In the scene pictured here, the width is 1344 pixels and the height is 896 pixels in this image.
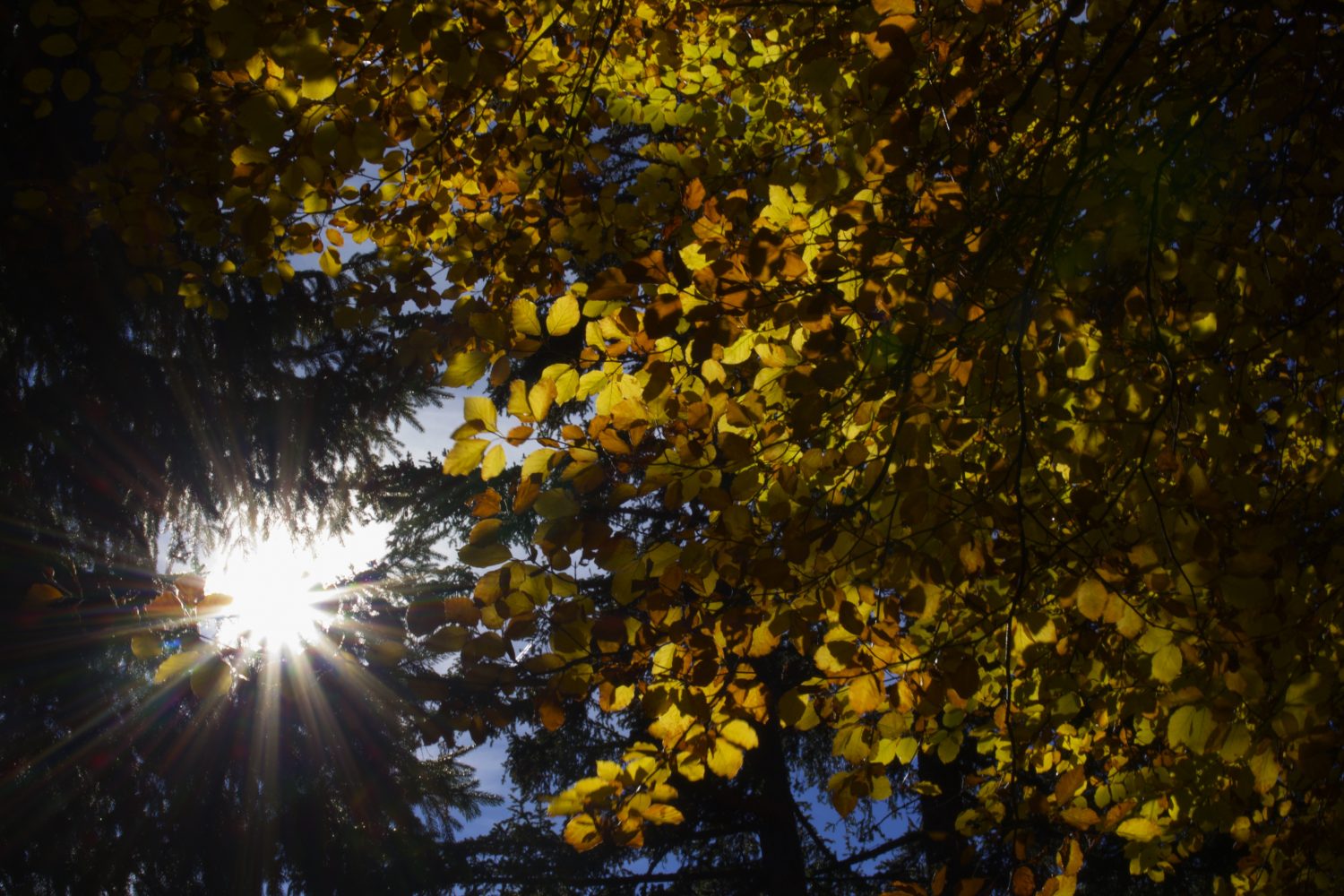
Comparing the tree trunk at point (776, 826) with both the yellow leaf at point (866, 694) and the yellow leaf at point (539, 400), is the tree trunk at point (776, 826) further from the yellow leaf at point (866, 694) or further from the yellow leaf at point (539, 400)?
the yellow leaf at point (539, 400)

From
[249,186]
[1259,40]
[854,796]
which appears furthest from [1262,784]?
[249,186]

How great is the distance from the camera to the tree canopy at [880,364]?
5.77 feet

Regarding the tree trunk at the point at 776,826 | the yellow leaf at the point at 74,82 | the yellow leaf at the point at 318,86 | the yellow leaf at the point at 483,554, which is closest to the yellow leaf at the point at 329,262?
the yellow leaf at the point at 74,82

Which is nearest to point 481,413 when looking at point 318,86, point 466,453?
point 466,453

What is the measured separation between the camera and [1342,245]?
2.64 m

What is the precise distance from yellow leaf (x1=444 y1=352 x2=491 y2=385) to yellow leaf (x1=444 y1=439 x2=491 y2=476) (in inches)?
5.7

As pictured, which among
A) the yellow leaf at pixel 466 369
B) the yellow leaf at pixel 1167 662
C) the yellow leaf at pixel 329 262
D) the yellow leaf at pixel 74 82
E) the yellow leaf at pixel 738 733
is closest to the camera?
the yellow leaf at pixel 466 369

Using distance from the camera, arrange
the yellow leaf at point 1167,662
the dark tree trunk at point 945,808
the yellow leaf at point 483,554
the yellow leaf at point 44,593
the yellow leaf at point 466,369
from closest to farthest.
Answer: the yellow leaf at point 483,554 < the yellow leaf at point 466,369 < the yellow leaf at point 1167,662 < the yellow leaf at point 44,593 < the dark tree trunk at point 945,808

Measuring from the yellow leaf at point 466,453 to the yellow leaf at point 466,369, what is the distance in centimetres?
14

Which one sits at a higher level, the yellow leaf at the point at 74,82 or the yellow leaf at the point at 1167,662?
the yellow leaf at the point at 74,82

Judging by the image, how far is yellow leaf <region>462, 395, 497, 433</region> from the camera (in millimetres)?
1620

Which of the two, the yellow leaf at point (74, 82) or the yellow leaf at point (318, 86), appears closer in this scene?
the yellow leaf at point (318, 86)

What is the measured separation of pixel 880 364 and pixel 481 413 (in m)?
1.02

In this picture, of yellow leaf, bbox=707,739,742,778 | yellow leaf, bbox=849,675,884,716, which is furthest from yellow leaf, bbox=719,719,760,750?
yellow leaf, bbox=849,675,884,716
